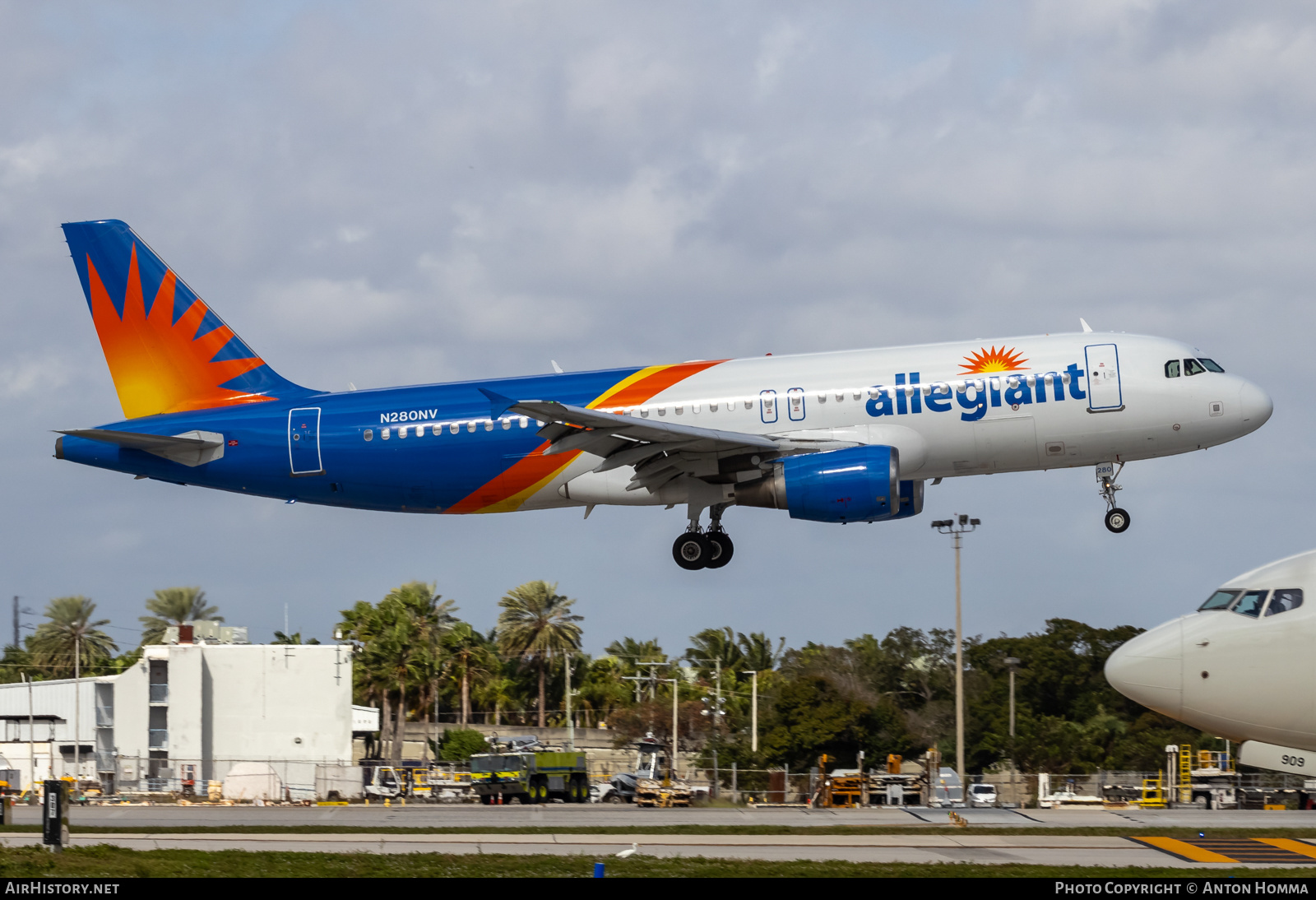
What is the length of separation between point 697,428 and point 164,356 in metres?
15.0

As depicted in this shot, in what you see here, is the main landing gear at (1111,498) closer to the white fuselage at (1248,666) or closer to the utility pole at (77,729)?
the white fuselage at (1248,666)

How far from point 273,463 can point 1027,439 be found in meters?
17.7

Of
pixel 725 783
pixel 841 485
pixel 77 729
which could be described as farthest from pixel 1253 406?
pixel 77 729

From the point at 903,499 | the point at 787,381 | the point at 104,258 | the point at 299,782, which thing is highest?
the point at 104,258

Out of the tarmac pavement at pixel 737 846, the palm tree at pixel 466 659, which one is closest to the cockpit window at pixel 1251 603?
Answer: the tarmac pavement at pixel 737 846

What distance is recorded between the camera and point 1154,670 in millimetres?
17391

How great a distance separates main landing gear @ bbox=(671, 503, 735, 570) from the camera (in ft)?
111

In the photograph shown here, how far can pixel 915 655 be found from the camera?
326 ft

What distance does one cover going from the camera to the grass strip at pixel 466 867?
→ 73.0 feet

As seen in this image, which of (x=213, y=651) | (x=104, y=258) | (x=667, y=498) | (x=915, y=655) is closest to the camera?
(x=667, y=498)

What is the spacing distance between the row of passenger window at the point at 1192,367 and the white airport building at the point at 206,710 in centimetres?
4385

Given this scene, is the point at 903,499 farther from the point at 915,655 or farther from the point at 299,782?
the point at 915,655

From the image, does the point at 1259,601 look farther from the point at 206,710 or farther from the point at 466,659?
the point at 466,659
